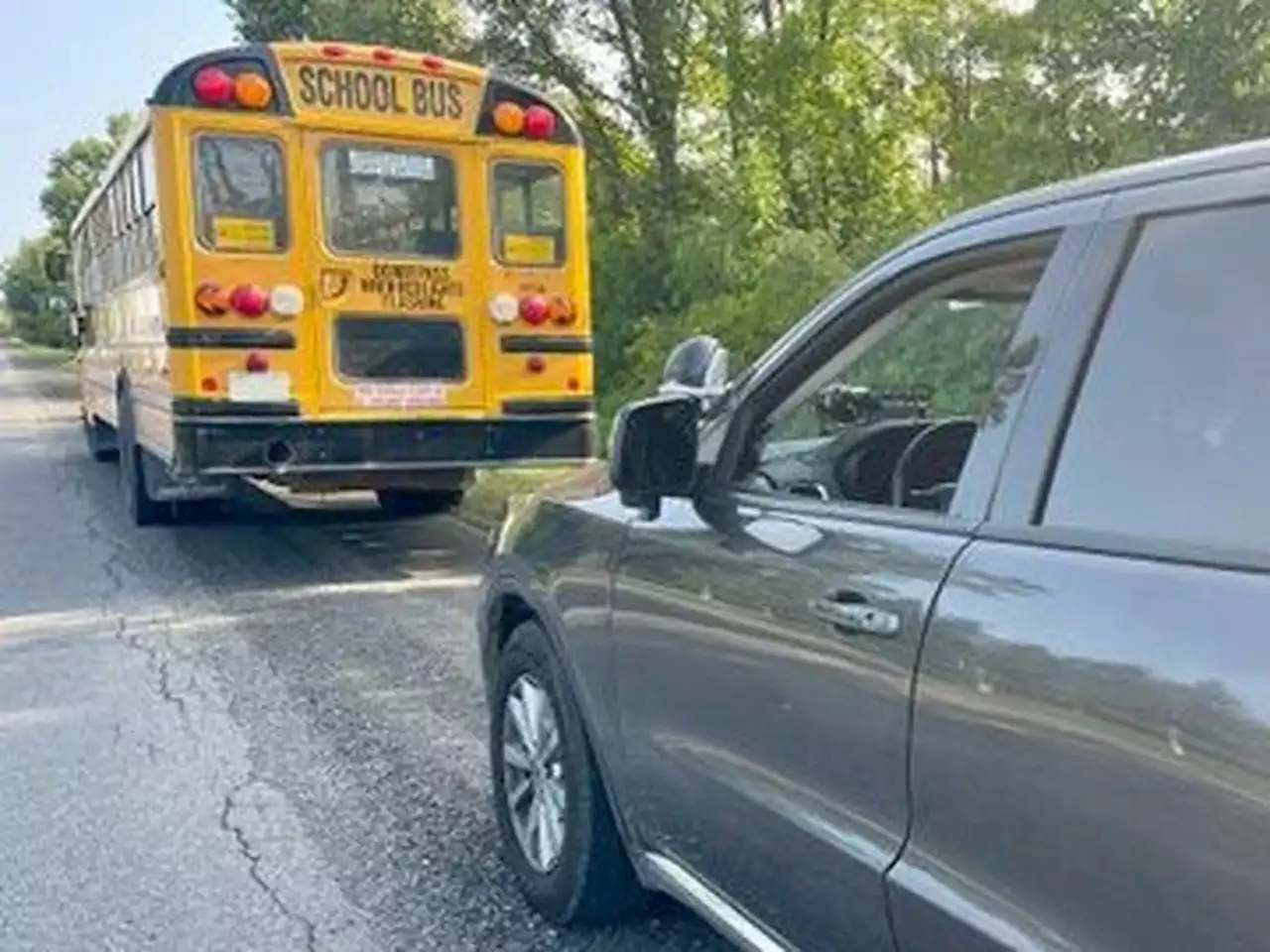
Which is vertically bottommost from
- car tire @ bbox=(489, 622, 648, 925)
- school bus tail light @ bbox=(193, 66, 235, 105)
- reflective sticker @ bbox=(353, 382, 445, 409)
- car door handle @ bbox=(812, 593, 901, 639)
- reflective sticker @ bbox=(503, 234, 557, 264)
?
car tire @ bbox=(489, 622, 648, 925)

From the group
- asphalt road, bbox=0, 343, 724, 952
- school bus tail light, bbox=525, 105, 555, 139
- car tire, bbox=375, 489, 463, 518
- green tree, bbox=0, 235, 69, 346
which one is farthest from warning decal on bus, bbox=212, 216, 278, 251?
green tree, bbox=0, 235, 69, 346

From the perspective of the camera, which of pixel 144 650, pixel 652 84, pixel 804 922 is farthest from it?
pixel 652 84

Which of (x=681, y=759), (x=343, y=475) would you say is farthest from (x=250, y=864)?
(x=343, y=475)

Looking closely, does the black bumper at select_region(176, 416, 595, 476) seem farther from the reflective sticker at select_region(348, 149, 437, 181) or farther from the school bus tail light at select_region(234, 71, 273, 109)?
the school bus tail light at select_region(234, 71, 273, 109)

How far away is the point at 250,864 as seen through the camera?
3.88 metres

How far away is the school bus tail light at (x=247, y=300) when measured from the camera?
763cm

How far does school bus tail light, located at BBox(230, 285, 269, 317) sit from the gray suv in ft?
16.6

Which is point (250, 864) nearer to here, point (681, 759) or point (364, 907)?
point (364, 907)

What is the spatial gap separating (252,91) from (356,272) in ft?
3.81

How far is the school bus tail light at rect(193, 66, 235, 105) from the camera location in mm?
7547

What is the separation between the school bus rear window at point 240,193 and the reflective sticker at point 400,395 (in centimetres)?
97

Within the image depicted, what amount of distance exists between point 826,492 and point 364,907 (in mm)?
1819

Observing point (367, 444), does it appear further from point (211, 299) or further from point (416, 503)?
point (416, 503)

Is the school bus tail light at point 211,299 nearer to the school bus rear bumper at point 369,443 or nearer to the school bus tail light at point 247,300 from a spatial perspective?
the school bus tail light at point 247,300
